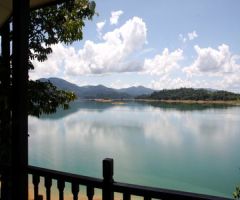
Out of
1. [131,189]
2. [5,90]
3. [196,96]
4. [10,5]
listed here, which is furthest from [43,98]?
[196,96]

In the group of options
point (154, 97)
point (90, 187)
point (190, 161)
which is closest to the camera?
point (90, 187)

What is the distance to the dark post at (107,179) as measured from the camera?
1919mm

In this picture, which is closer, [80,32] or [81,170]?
[80,32]

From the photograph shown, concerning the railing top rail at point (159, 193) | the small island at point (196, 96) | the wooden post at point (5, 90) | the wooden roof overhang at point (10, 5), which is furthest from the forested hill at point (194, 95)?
the railing top rail at point (159, 193)

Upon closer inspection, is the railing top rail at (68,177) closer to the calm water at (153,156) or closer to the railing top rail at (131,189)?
the railing top rail at (131,189)

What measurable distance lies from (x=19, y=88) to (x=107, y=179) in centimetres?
80

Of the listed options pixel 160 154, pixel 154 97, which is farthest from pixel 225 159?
pixel 154 97

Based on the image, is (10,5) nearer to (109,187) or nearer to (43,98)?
(43,98)

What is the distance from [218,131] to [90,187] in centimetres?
3745

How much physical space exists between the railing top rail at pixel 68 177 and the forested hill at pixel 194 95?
332 feet

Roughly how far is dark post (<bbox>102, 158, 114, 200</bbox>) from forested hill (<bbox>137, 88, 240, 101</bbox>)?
3989 inches

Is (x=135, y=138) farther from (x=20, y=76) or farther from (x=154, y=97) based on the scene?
(x=154, y=97)

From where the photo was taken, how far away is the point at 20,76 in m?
2.07

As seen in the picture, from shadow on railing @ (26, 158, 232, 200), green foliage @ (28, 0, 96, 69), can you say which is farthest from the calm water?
shadow on railing @ (26, 158, 232, 200)
